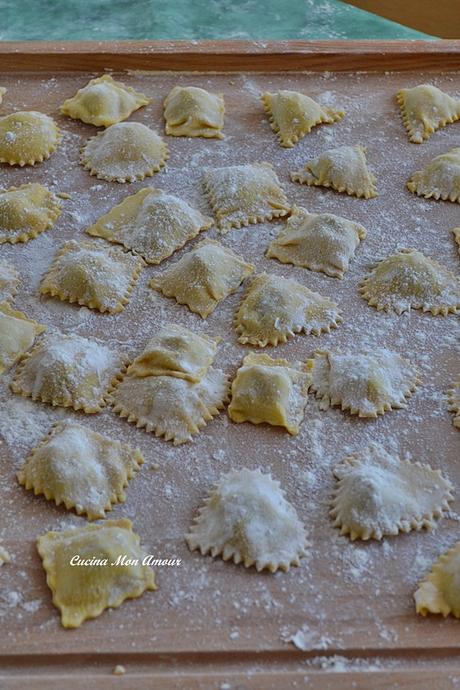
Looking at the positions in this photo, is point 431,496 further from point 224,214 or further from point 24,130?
point 24,130

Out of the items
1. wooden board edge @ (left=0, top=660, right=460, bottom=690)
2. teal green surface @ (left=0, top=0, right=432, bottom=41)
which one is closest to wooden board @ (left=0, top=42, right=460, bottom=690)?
wooden board edge @ (left=0, top=660, right=460, bottom=690)

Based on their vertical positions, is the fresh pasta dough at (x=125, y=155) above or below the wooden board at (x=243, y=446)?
above

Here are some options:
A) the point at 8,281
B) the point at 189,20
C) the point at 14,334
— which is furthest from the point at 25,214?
the point at 189,20

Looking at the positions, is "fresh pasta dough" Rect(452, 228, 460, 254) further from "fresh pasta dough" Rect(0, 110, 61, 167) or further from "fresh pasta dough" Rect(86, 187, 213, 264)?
"fresh pasta dough" Rect(0, 110, 61, 167)

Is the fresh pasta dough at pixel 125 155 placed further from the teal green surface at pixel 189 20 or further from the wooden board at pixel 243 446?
the teal green surface at pixel 189 20

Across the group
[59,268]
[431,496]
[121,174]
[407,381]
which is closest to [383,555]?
[431,496]

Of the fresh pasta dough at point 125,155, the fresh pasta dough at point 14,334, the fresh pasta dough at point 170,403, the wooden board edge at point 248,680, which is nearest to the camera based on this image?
the wooden board edge at point 248,680

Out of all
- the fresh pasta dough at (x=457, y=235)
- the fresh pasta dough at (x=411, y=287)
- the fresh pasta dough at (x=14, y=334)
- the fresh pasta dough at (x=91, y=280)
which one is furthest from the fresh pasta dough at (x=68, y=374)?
the fresh pasta dough at (x=457, y=235)
